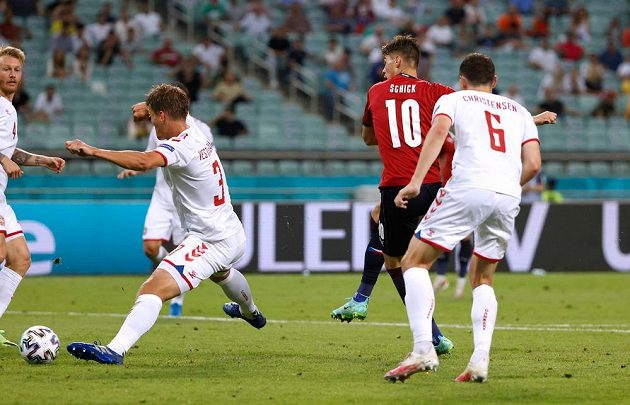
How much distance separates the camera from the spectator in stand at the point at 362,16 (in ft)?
87.2

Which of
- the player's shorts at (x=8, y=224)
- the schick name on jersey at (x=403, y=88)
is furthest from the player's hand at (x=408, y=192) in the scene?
the player's shorts at (x=8, y=224)

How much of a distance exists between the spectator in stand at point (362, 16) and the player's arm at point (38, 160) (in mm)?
17292

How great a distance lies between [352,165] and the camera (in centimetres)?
2241

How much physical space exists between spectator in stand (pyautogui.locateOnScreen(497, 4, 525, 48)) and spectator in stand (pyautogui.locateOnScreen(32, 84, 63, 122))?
33.7ft

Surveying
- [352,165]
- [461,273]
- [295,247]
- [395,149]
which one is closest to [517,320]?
[461,273]

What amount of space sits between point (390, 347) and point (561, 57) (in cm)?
1798

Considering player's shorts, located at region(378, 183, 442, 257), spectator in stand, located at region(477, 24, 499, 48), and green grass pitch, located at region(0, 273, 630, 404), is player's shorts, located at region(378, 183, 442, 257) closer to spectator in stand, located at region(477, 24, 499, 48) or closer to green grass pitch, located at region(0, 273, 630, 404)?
green grass pitch, located at region(0, 273, 630, 404)

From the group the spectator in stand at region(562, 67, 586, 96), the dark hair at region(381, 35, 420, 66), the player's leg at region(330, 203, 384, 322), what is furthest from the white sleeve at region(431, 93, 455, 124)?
the spectator in stand at region(562, 67, 586, 96)

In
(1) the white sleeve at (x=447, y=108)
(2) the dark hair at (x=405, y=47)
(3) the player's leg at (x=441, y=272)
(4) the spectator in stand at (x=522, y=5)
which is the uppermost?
(4) the spectator in stand at (x=522, y=5)

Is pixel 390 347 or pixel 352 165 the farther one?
pixel 352 165

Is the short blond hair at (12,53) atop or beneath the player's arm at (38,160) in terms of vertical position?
atop

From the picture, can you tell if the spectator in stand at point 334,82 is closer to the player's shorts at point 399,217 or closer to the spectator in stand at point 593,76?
the spectator in stand at point 593,76

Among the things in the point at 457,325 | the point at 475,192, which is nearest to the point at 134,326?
the point at 475,192

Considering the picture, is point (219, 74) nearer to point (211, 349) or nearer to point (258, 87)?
point (258, 87)
